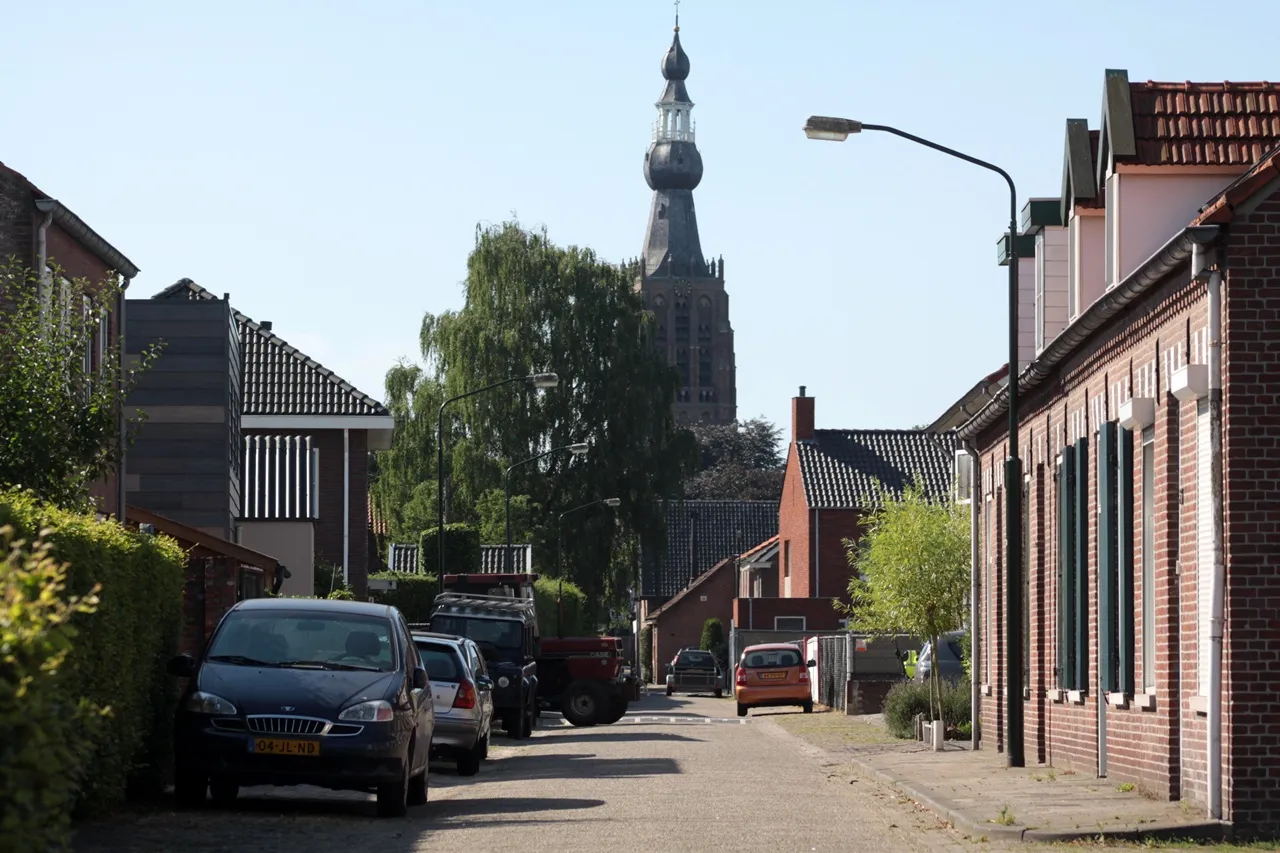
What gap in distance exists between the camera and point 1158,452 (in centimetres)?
1717

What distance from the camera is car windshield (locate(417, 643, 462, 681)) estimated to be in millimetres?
23859

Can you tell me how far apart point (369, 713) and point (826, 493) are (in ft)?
203

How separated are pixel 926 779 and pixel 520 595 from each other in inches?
1054

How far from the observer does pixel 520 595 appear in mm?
48000

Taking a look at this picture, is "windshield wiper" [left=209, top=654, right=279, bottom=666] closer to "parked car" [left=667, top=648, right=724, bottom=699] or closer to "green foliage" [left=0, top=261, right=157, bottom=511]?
"green foliage" [left=0, top=261, right=157, bottom=511]

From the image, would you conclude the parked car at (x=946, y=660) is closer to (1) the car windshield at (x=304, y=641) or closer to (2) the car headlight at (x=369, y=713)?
(1) the car windshield at (x=304, y=641)

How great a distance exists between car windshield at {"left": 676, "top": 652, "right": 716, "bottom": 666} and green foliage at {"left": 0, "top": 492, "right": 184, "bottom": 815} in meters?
54.0

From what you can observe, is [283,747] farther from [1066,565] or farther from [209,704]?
[1066,565]

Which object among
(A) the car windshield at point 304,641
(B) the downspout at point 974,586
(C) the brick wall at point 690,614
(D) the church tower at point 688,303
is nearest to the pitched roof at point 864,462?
(C) the brick wall at point 690,614

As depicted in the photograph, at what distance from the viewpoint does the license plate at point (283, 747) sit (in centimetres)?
1577

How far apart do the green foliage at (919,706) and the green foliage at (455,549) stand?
21.7 metres

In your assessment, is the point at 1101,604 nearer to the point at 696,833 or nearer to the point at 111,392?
A: the point at 696,833

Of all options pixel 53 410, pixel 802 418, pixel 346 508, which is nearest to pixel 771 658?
pixel 346 508

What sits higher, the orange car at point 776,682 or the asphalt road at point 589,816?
the asphalt road at point 589,816
